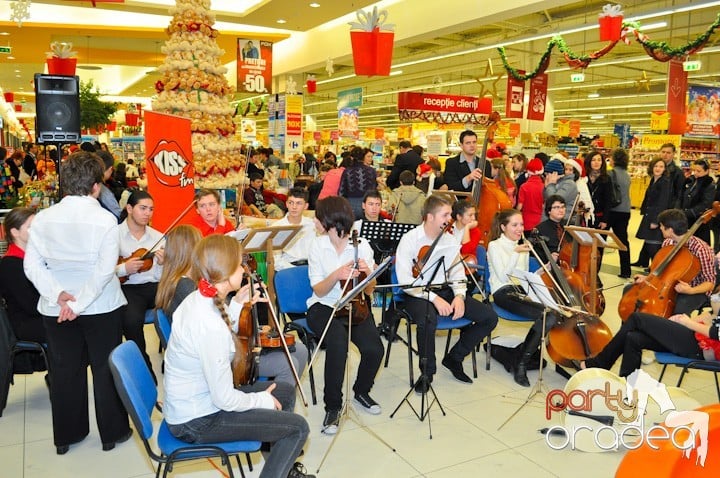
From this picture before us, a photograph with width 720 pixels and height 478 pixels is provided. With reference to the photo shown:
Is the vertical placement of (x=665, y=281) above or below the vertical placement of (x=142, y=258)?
below

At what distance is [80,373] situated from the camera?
3174 mm

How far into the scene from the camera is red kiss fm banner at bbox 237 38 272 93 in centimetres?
1063

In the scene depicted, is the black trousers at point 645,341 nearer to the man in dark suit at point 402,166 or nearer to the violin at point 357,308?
the violin at point 357,308

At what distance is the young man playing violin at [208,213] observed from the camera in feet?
14.6

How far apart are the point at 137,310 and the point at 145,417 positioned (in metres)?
1.77

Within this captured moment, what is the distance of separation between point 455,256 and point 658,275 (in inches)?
55.9

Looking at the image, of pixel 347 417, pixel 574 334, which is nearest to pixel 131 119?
pixel 347 417

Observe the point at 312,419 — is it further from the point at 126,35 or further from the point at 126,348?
the point at 126,35

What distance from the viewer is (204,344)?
2221 millimetres

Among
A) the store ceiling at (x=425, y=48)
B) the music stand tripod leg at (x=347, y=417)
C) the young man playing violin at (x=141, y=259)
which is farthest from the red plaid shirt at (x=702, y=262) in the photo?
the store ceiling at (x=425, y=48)

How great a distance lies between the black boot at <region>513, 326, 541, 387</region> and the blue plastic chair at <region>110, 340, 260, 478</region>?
2.50 m

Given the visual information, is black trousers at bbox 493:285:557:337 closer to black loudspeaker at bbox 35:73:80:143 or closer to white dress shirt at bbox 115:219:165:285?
white dress shirt at bbox 115:219:165:285

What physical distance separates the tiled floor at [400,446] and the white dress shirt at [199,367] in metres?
0.89

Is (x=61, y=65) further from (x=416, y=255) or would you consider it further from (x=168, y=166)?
(x=416, y=255)
